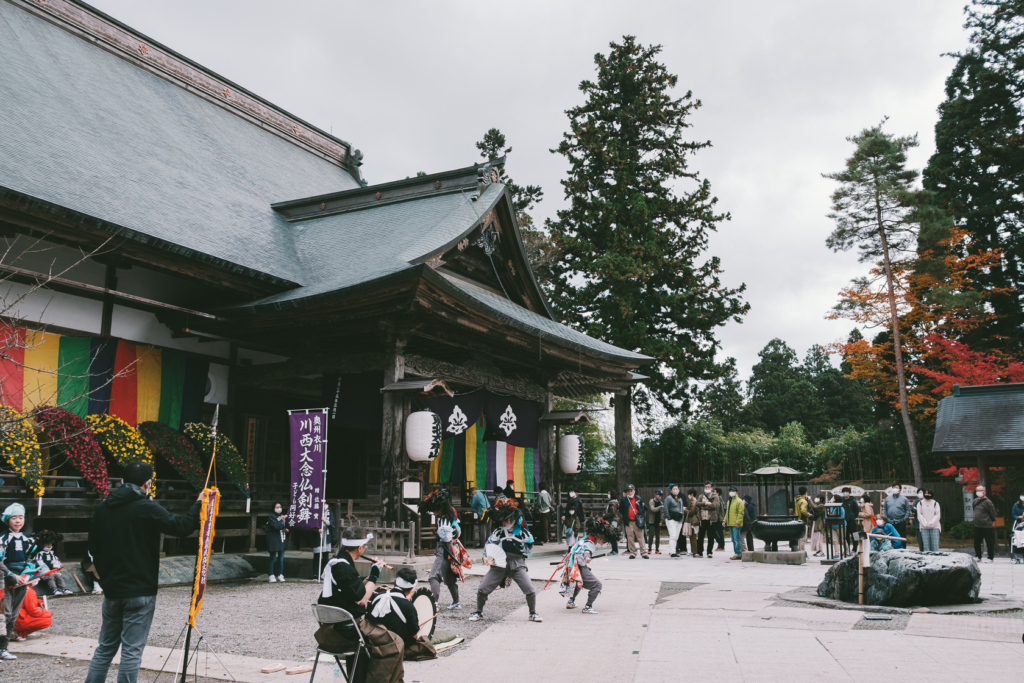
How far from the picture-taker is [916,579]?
30.7 ft

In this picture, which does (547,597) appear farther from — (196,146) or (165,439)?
(196,146)

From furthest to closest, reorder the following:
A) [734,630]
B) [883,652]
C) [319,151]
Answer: [319,151]
[734,630]
[883,652]

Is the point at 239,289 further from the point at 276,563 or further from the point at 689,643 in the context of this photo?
the point at 689,643

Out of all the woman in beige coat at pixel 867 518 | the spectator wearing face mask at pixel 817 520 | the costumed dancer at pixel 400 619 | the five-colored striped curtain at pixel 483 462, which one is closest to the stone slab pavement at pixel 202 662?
the costumed dancer at pixel 400 619

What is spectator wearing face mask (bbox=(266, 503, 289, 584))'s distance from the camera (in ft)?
39.4

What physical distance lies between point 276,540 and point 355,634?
25.8ft

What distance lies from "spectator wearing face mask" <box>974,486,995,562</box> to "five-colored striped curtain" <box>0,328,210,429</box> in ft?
55.0

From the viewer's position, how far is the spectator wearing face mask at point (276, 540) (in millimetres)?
12023

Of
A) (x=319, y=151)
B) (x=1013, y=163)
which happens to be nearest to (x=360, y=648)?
(x=319, y=151)

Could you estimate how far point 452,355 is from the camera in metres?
15.5

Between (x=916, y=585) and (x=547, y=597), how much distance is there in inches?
193

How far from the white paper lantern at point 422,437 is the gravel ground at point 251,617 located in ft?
7.39

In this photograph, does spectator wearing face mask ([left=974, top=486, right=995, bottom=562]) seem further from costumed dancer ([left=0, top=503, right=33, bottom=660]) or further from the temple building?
costumed dancer ([left=0, top=503, right=33, bottom=660])

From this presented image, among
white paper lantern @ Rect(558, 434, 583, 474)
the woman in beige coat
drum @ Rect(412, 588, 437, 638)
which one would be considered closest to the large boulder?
the woman in beige coat
